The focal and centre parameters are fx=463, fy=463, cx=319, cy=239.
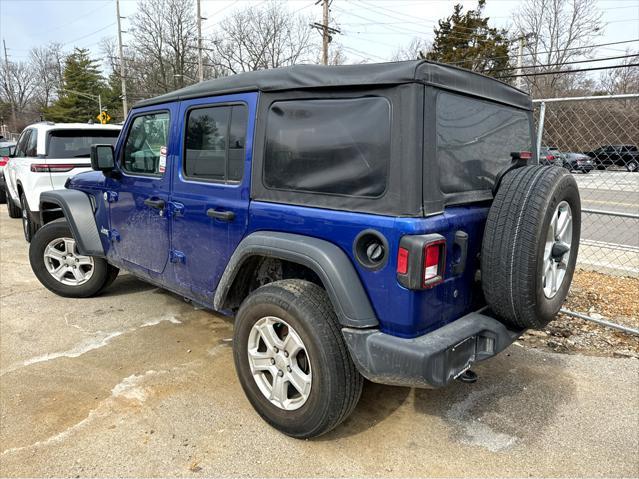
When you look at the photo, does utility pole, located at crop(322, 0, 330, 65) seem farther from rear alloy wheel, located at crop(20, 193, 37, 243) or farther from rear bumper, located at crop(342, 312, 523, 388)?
rear bumper, located at crop(342, 312, 523, 388)

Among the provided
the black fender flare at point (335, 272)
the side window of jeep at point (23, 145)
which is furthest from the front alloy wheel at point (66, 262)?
the side window of jeep at point (23, 145)

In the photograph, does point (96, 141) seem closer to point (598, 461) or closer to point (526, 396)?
point (526, 396)

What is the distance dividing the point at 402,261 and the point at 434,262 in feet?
0.55

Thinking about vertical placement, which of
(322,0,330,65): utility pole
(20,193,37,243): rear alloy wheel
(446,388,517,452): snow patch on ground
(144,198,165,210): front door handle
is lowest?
(446,388,517,452): snow patch on ground

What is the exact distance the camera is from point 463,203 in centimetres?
245

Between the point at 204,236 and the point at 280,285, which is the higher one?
the point at 204,236

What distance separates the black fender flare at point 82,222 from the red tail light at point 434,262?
11.4 ft

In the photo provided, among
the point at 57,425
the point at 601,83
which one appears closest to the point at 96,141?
the point at 57,425

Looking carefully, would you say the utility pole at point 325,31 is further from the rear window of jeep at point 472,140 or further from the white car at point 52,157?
the rear window of jeep at point 472,140

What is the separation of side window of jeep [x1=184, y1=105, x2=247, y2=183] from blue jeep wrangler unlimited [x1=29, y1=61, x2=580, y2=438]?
1 centimetres

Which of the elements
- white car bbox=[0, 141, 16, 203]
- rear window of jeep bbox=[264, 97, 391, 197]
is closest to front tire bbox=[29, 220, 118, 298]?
rear window of jeep bbox=[264, 97, 391, 197]

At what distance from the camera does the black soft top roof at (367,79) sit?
7.09 ft

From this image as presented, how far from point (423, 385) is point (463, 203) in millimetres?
957

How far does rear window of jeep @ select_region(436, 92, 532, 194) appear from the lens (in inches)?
92.4
